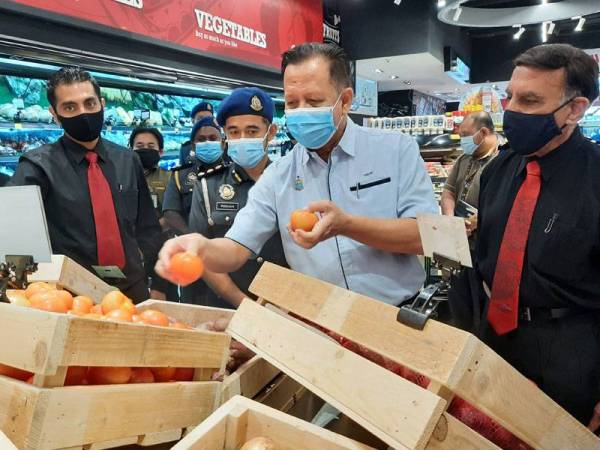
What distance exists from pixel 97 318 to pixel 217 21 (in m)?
4.93

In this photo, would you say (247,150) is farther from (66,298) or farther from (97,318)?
(97,318)

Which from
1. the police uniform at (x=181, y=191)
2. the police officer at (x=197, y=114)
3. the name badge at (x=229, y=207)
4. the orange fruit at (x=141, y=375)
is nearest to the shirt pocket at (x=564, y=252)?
the orange fruit at (x=141, y=375)

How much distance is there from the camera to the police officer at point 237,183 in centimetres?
253

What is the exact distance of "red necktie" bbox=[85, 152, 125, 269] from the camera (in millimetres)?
2740

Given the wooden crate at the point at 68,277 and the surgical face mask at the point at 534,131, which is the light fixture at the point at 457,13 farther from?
the wooden crate at the point at 68,277

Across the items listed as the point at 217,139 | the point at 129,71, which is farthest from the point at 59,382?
the point at 129,71

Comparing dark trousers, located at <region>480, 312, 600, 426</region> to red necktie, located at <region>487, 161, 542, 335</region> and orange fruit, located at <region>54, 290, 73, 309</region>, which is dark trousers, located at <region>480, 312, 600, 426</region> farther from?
orange fruit, located at <region>54, 290, 73, 309</region>

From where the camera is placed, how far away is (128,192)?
118 inches

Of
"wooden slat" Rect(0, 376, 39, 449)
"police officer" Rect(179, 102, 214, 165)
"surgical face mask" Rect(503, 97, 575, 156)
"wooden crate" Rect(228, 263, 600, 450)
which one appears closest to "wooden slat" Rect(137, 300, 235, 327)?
"wooden crate" Rect(228, 263, 600, 450)

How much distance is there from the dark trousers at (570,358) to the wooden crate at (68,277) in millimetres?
A: 1613

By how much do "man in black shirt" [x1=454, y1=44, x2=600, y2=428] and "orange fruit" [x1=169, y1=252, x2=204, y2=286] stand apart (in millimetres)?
1121

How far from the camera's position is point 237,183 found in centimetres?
281

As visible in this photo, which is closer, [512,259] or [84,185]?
[512,259]

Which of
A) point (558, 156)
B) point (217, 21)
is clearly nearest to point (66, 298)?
point (558, 156)
